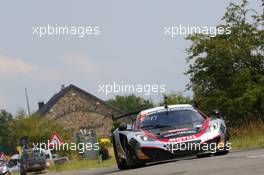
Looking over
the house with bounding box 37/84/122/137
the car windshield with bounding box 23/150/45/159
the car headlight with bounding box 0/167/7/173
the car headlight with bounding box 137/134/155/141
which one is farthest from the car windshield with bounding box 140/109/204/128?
the house with bounding box 37/84/122/137

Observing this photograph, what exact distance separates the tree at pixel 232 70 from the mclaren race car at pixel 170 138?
64.3ft

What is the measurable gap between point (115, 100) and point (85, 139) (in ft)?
427

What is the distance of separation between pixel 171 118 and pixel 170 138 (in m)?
1.17

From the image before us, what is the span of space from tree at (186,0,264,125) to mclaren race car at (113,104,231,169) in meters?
19.6

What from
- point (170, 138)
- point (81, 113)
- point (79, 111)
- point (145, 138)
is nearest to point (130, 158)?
point (145, 138)

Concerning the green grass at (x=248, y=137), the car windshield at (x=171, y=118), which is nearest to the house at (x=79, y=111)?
the green grass at (x=248, y=137)

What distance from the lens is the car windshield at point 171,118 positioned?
1638 centimetres

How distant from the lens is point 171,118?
16.6m

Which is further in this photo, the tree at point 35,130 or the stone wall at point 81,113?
the stone wall at point 81,113

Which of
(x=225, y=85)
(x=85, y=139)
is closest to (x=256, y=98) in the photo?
(x=225, y=85)

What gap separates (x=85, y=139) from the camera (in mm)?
40031

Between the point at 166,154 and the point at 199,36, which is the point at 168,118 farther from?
the point at 199,36

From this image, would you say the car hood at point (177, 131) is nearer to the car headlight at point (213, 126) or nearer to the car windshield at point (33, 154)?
the car headlight at point (213, 126)

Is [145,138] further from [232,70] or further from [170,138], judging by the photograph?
[232,70]
